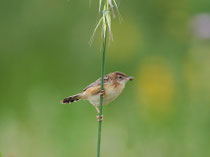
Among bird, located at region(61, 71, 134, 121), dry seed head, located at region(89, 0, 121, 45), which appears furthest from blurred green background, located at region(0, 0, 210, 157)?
dry seed head, located at region(89, 0, 121, 45)

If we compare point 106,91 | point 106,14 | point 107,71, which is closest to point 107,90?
point 106,91

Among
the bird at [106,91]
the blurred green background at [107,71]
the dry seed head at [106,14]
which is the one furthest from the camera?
the blurred green background at [107,71]

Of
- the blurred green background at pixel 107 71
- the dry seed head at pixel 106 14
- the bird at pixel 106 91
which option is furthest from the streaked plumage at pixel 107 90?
the dry seed head at pixel 106 14

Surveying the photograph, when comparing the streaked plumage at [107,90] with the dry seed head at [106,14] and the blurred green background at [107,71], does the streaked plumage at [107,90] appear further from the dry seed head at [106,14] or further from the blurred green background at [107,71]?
the dry seed head at [106,14]

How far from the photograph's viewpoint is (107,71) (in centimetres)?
860

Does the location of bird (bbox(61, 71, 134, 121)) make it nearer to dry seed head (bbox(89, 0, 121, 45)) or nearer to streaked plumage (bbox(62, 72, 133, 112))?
streaked plumage (bbox(62, 72, 133, 112))

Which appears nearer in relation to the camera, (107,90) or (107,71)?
(107,90)

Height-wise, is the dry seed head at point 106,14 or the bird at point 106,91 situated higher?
the dry seed head at point 106,14

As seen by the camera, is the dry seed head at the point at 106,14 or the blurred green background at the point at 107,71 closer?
the dry seed head at the point at 106,14

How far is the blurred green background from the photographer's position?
6566 millimetres

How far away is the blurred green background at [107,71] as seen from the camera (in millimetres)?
6566

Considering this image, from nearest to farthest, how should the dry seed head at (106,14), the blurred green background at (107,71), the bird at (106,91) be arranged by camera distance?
the dry seed head at (106,14) < the bird at (106,91) < the blurred green background at (107,71)

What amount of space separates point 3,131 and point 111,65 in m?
2.59

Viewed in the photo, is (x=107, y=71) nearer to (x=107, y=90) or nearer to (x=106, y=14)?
(x=107, y=90)
